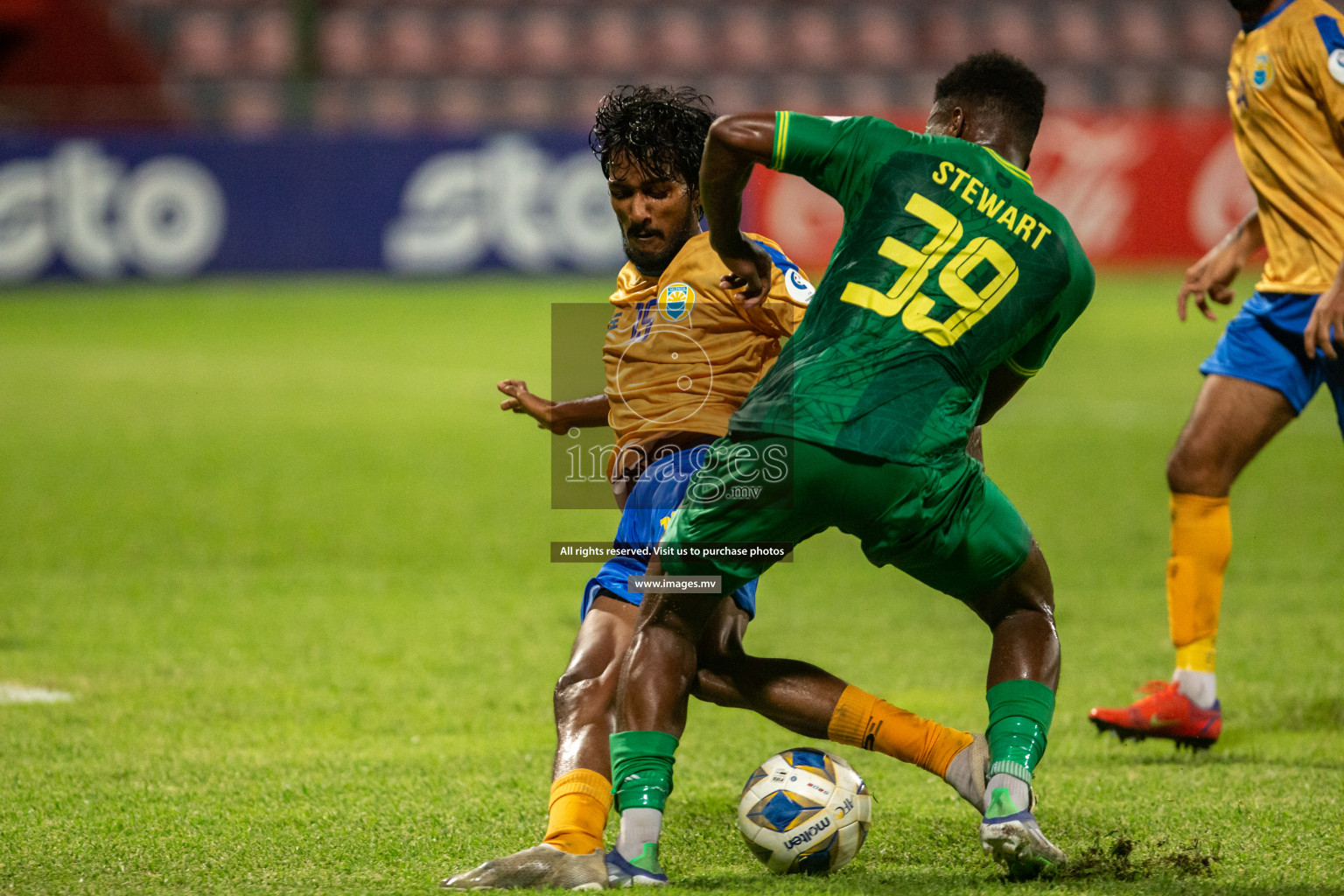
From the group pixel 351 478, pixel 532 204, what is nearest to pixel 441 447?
pixel 351 478

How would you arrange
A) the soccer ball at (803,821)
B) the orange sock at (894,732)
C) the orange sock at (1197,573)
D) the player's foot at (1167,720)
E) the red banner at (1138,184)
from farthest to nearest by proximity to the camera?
the red banner at (1138,184) → the orange sock at (1197,573) → the player's foot at (1167,720) → the orange sock at (894,732) → the soccer ball at (803,821)

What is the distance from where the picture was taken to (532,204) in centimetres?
1952

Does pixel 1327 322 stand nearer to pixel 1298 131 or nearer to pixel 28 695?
pixel 1298 131

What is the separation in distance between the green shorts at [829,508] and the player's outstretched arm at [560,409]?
2.16 feet

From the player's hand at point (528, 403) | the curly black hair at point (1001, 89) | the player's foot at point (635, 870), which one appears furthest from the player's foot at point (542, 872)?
the curly black hair at point (1001, 89)

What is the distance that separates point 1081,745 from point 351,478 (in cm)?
559

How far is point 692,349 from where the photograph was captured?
3.54 m

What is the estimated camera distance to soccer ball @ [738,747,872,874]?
3342mm

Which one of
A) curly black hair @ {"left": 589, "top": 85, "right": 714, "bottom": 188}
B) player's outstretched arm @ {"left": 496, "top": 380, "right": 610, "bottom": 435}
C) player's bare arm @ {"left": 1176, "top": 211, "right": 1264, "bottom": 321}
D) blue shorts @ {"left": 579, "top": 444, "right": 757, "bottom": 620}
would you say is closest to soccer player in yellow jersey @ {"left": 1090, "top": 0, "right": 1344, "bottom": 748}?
player's bare arm @ {"left": 1176, "top": 211, "right": 1264, "bottom": 321}

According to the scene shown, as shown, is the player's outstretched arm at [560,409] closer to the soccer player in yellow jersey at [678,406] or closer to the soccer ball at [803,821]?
the soccer player in yellow jersey at [678,406]

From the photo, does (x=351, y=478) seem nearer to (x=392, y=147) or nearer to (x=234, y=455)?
(x=234, y=455)

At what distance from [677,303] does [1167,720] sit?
6.70 feet

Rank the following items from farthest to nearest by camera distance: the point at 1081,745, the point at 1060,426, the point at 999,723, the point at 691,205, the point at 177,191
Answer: the point at 177,191 → the point at 1060,426 → the point at 1081,745 → the point at 691,205 → the point at 999,723

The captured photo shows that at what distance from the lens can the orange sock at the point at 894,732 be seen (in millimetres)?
3443
